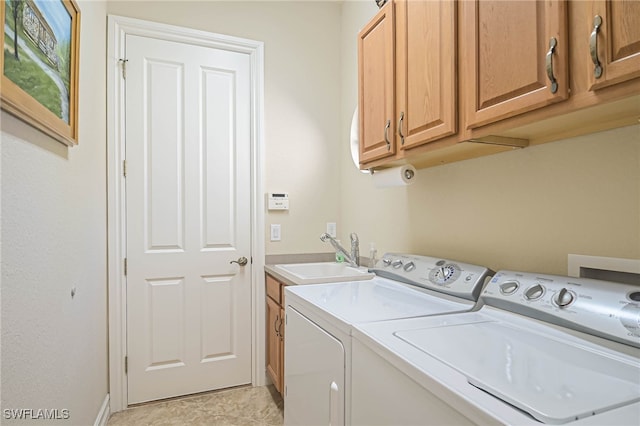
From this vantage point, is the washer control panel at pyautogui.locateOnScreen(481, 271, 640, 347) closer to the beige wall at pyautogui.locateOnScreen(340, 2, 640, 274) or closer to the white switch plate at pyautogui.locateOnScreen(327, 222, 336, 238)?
the beige wall at pyautogui.locateOnScreen(340, 2, 640, 274)

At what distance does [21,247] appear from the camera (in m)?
1.00

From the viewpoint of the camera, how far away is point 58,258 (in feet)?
4.24

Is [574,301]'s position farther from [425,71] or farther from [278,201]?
[278,201]

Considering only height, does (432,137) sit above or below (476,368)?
above

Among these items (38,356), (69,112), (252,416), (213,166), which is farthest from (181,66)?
(252,416)

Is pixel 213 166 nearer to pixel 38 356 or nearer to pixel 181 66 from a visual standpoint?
pixel 181 66

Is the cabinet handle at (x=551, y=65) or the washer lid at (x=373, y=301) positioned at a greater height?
the cabinet handle at (x=551, y=65)

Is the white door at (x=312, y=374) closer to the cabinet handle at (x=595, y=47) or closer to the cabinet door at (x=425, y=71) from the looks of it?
the cabinet door at (x=425, y=71)

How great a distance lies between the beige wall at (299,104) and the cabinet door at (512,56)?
1.68 m

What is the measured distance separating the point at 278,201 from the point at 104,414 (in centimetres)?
167

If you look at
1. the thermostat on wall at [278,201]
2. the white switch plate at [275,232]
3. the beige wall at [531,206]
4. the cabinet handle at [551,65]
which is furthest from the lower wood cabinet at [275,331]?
the cabinet handle at [551,65]

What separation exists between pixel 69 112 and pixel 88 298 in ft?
2.95

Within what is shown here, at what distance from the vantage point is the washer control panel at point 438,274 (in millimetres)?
1304

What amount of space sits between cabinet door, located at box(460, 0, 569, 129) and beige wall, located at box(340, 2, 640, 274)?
0.31 metres
